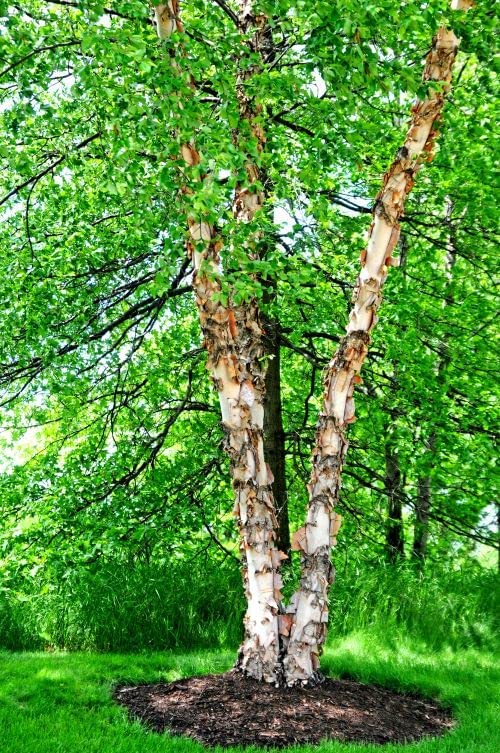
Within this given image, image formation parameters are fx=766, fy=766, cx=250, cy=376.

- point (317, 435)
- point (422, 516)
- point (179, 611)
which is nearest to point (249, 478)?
point (317, 435)

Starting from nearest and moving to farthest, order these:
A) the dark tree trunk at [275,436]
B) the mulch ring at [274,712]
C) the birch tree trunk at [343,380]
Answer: the mulch ring at [274,712], the birch tree trunk at [343,380], the dark tree trunk at [275,436]

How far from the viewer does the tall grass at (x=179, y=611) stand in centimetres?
717

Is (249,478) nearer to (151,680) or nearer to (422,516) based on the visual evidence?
(151,680)

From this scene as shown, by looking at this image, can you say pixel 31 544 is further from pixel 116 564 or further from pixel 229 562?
pixel 229 562

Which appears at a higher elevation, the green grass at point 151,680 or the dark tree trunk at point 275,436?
the dark tree trunk at point 275,436

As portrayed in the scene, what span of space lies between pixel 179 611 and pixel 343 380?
3.12 metres

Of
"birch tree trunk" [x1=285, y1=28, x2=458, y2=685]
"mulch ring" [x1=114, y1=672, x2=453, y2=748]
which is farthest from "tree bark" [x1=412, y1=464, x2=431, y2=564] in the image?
"mulch ring" [x1=114, y1=672, x2=453, y2=748]

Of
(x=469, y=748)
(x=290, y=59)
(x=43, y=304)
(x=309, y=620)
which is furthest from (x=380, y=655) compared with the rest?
(x=290, y=59)

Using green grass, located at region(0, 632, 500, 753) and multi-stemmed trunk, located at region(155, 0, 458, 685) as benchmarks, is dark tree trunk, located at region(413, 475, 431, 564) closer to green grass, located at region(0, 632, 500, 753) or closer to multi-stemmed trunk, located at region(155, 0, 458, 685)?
green grass, located at region(0, 632, 500, 753)

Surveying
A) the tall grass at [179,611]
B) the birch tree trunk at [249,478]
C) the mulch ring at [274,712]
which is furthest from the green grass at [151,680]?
the birch tree trunk at [249,478]

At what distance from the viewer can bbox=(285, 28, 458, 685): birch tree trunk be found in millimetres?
5555

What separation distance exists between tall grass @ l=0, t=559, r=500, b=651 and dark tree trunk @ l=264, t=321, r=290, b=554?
0.73 metres

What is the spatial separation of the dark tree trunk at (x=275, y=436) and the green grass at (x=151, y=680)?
4.78 ft

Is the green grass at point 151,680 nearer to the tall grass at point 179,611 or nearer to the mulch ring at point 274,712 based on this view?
the mulch ring at point 274,712
